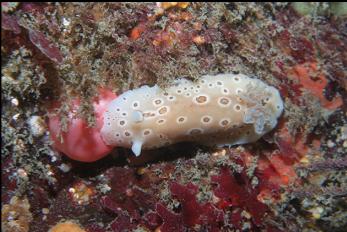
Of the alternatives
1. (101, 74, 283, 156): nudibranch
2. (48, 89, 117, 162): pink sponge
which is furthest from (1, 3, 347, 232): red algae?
(101, 74, 283, 156): nudibranch

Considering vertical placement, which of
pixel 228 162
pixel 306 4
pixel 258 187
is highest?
pixel 306 4

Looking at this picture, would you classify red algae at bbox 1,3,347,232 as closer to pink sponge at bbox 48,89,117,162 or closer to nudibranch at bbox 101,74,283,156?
pink sponge at bbox 48,89,117,162

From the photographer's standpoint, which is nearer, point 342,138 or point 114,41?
point 114,41

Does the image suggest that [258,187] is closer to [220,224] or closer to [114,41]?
[220,224]

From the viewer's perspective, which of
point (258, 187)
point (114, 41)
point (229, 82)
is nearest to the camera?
point (114, 41)

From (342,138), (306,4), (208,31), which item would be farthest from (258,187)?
(306,4)

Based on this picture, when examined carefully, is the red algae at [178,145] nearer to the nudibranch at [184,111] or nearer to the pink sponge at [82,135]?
the pink sponge at [82,135]

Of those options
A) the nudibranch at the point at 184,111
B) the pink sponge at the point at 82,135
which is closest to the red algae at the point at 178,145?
the pink sponge at the point at 82,135

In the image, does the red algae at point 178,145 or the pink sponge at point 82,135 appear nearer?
the red algae at point 178,145
